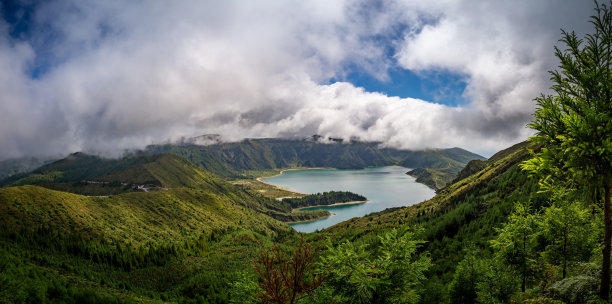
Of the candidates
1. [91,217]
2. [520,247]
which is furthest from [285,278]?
[91,217]

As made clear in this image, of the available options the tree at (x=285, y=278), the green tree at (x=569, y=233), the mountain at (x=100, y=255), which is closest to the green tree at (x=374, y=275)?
the tree at (x=285, y=278)

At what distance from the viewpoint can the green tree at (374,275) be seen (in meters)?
13.0

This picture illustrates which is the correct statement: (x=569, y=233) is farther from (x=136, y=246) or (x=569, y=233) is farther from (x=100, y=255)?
(x=136, y=246)

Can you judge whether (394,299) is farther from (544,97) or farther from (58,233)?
(58,233)

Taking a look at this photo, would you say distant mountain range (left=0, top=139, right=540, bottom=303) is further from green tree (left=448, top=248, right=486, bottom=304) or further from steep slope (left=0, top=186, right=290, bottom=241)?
green tree (left=448, top=248, right=486, bottom=304)

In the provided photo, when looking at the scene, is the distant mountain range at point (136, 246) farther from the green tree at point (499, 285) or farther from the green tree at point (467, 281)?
the green tree at point (499, 285)

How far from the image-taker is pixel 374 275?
14773mm

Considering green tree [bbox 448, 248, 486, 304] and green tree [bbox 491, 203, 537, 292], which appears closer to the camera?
green tree [bbox 491, 203, 537, 292]

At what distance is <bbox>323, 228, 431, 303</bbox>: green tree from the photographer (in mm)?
12992

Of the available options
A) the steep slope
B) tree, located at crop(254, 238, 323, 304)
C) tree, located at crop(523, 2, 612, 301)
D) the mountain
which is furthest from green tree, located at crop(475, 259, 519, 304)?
the steep slope

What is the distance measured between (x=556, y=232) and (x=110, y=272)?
419ft

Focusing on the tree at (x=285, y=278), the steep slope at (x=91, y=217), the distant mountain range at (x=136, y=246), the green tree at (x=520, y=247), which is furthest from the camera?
the steep slope at (x=91, y=217)

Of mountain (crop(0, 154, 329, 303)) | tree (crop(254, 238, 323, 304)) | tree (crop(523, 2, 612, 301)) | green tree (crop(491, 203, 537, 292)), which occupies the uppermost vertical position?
tree (crop(523, 2, 612, 301))

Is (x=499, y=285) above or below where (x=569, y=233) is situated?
below
